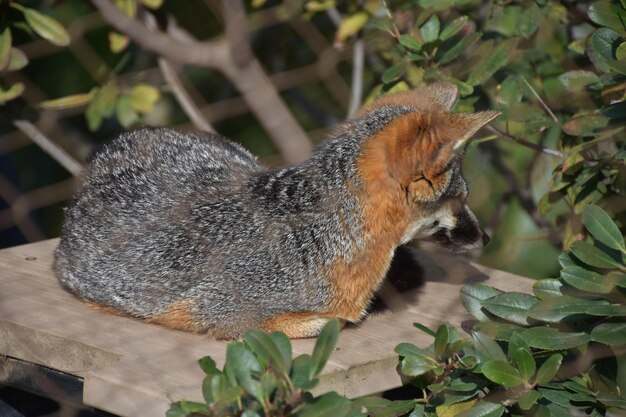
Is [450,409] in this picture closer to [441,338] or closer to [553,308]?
[441,338]

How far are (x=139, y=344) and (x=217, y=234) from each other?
0.33m

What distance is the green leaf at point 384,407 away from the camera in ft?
6.73

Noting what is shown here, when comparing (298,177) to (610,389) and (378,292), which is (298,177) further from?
(610,389)

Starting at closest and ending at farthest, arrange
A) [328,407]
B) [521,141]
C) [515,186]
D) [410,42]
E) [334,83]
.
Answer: [328,407] → [410,42] → [521,141] → [515,186] → [334,83]

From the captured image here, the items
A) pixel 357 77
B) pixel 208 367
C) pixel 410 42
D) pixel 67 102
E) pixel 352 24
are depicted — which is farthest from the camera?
pixel 357 77

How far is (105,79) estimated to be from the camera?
355cm

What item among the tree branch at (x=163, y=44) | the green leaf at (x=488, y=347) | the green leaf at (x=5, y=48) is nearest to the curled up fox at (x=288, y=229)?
the green leaf at (x=488, y=347)

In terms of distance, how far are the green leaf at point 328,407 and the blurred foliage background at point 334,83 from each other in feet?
3.22

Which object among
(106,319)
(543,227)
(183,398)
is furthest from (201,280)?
(543,227)

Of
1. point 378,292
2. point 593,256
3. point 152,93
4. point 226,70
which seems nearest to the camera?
point 593,256

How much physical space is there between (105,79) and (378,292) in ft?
5.13

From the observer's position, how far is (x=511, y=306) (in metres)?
2.27

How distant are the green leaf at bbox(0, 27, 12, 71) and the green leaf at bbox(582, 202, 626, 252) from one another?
6.00 ft

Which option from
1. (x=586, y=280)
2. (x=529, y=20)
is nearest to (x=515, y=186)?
(x=529, y=20)
